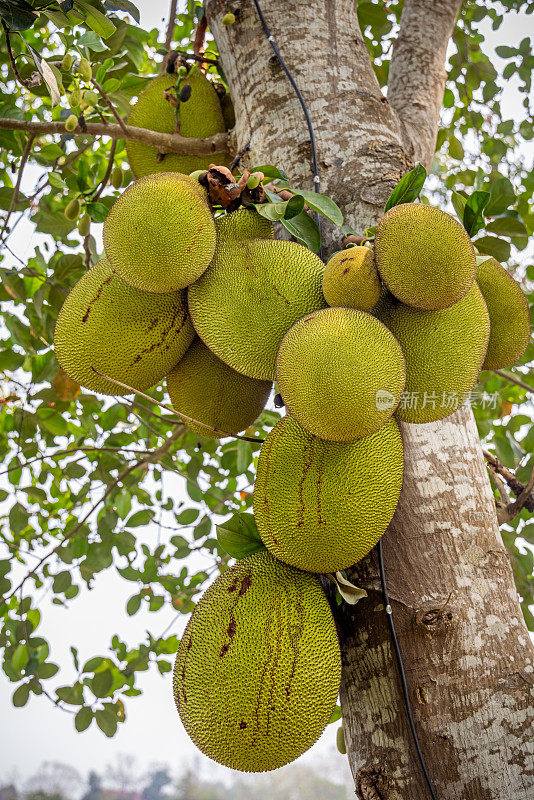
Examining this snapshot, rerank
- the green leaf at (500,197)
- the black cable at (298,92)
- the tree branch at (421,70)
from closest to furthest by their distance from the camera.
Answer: the black cable at (298,92) < the green leaf at (500,197) < the tree branch at (421,70)

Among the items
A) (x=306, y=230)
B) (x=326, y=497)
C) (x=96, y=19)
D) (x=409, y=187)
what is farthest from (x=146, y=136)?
(x=326, y=497)

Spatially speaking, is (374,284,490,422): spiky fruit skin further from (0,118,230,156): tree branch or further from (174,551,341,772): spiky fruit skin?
(0,118,230,156): tree branch

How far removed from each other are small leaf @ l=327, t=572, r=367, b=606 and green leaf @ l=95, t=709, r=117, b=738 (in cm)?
120

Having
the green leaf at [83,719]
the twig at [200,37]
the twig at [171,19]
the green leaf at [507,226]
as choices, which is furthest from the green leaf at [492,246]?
the green leaf at [83,719]

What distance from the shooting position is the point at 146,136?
4.49 feet

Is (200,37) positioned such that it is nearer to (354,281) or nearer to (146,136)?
(146,136)

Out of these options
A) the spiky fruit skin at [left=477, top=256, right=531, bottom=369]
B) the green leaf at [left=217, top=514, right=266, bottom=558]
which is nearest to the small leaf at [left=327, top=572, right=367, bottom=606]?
the green leaf at [left=217, top=514, right=266, bottom=558]

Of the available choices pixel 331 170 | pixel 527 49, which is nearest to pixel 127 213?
pixel 331 170

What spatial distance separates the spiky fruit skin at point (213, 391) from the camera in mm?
1071

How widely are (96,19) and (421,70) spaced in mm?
954

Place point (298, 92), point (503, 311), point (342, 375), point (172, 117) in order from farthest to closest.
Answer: point (172, 117)
point (298, 92)
point (503, 311)
point (342, 375)

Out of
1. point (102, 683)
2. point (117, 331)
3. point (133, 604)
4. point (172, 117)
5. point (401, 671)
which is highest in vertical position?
point (172, 117)

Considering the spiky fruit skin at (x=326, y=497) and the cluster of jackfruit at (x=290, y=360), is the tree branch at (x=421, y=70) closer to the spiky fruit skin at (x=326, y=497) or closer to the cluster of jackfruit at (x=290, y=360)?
the cluster of jackfruit at (x=290, y=360)

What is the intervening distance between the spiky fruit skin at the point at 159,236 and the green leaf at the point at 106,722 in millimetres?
1320
